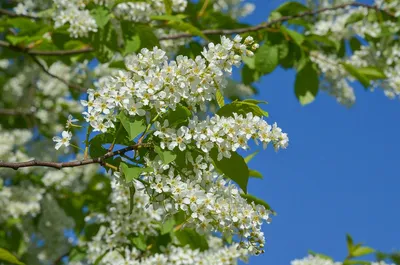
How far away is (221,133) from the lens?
2.04m

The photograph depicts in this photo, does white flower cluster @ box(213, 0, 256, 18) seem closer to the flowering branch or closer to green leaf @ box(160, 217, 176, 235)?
the flowering branch

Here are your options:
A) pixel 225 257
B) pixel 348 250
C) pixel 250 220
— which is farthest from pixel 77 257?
pixel 250 220

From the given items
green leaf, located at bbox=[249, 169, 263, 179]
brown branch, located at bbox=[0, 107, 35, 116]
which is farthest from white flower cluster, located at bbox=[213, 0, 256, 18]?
green leaf, located at bbox=[249, 169, 263, 179]

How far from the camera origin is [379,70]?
194 inches

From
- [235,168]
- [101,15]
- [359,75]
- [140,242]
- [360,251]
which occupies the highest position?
[359,75]

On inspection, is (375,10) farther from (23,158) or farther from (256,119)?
(23,158)

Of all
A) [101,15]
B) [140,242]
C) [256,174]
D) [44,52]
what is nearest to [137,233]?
[140,242]

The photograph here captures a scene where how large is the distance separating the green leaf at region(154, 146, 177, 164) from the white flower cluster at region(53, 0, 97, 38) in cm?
211

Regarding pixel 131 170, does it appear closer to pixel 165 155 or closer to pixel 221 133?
pixel 165 155

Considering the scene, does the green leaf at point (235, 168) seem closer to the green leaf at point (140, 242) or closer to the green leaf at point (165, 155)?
the green leaf at point (165, 155)

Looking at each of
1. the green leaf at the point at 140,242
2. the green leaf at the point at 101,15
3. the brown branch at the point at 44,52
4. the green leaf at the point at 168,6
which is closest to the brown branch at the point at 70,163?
the green leaf at the point at 140,242

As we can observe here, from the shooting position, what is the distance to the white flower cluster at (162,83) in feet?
6.67

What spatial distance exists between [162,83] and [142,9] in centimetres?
209

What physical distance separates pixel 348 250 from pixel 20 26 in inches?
120
